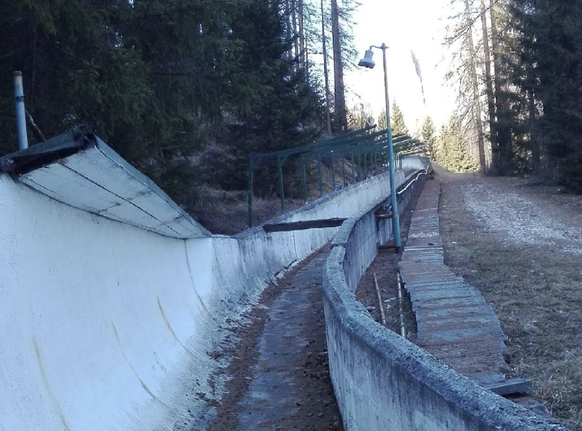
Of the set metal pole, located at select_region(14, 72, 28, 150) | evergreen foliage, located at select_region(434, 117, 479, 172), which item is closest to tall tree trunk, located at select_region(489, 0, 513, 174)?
evergreen foliage, located at select_region(434, 117, 479, 172)

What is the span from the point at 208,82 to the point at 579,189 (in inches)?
762

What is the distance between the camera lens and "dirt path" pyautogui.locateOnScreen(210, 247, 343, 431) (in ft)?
23.8

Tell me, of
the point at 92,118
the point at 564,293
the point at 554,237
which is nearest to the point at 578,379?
the point at 564,293

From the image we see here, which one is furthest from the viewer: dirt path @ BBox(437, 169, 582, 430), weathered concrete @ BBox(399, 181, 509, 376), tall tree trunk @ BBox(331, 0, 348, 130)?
tall tree trunk @ BBox(331, 0, 348, 130)

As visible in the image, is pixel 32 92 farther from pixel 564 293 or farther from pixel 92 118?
pixel 564 293

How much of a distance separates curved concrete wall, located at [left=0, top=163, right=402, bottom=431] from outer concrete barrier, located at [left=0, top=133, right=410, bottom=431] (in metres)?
0.01

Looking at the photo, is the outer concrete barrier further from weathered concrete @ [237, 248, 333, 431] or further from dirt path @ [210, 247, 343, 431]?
weathered concrete @ [237, 248, 333, 431]

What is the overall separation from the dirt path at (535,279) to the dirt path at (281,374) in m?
2.07

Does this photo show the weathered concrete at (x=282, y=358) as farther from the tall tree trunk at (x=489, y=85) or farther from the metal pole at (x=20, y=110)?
the tall tree trunk at (x=489, y=85)

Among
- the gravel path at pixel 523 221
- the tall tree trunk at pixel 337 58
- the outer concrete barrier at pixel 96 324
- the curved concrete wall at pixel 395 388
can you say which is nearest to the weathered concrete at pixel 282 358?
the outer concrete barrier at pixel 96 324

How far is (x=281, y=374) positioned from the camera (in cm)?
895

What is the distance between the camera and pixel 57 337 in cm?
504

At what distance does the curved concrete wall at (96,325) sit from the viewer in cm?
451

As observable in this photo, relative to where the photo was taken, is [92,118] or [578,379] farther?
[92,118]
